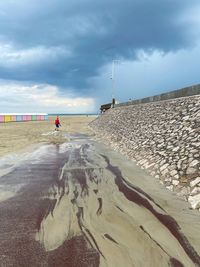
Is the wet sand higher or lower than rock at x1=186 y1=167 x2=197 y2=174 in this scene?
lower

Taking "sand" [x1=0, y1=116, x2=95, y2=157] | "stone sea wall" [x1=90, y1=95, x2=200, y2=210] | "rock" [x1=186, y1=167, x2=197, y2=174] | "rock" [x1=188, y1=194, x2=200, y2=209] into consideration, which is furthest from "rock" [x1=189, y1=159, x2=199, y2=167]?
"sand" [x1=0, y1=116, x2=95, y2=157]

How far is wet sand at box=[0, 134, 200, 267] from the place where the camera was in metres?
4.04

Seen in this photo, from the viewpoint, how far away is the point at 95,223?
527cm

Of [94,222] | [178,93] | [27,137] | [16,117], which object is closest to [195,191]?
[94,222]

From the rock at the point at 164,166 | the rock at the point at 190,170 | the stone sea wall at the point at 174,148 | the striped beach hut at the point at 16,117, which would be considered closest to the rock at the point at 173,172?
the stone sea wall at the point at 174,148

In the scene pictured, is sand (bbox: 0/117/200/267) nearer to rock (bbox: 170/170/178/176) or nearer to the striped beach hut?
rock (bbox: 170/170/178/176)

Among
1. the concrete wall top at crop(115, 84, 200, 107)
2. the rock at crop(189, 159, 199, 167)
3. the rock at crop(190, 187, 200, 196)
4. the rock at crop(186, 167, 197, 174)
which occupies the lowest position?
the rock at crop(190, 187, 200, 196)

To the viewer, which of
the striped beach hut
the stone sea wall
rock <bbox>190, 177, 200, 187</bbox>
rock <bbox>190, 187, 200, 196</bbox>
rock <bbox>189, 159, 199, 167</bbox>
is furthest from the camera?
the striped beach hut

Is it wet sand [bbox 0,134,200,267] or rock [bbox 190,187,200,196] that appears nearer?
wet sand [bbox 0,134,200,267]

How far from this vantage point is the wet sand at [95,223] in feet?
13.3

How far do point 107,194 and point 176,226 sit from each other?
2.48 m

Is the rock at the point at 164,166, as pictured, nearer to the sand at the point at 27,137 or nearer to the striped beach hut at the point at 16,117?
the sand at the point at 27,137

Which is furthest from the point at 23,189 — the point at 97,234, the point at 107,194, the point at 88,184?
the point at 97,234

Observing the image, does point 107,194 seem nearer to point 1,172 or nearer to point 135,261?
point 135,261
